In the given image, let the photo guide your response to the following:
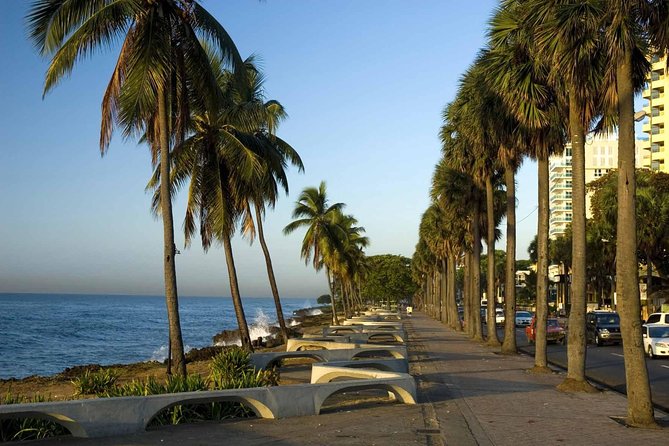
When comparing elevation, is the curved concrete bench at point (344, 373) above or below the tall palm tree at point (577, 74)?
below

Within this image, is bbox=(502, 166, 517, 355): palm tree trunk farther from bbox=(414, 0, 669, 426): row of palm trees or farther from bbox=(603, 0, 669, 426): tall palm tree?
bbox=(603, 0, 669, 426): tall palm tree

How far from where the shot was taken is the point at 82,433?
33.7ft

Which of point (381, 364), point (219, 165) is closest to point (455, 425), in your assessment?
point (381, 364)

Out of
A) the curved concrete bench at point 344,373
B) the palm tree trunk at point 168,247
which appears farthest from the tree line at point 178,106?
the curved concrete bench at point 344,373

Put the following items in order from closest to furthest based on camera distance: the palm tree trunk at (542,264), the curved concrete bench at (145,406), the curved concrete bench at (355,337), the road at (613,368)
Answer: the curved concrete bench at (145,406) < the road at (613,368) < the palm tree trunk at (542,264) < the curved concrete bench at (355,337)

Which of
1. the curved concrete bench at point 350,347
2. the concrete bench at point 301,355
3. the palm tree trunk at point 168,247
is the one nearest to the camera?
the palm tree trunk at point 168,247

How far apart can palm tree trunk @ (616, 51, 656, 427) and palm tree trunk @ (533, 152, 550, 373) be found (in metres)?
8.24

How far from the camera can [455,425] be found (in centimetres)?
1187

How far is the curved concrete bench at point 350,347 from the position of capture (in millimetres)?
21031

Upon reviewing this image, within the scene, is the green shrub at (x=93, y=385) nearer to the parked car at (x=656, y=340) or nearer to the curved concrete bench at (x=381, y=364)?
the curved concrete bench at (x=381, y=364)

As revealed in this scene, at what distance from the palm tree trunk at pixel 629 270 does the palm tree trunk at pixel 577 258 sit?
13.8 feet

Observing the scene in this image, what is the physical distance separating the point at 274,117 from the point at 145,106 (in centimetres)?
1368

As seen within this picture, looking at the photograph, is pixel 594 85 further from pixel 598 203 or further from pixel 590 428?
pixel 598 203

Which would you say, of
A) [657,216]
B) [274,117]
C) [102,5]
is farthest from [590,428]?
[657,216]
